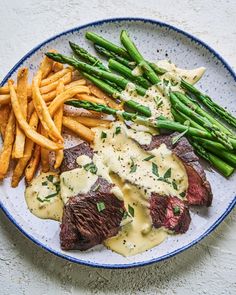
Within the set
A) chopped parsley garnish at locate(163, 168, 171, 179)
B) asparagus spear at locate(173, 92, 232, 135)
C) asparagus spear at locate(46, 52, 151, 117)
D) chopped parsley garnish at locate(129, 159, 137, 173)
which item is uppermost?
asparagus spear at locate(173, 92, 232, 135)

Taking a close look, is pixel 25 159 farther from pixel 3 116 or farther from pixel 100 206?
pixel 100 206

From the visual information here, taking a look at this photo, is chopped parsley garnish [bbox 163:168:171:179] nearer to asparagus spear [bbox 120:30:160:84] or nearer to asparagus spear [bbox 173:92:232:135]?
asparagus spear [bbox 173:92:232:135]

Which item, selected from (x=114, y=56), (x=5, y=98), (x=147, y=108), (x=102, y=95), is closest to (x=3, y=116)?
(x=5, y=98)

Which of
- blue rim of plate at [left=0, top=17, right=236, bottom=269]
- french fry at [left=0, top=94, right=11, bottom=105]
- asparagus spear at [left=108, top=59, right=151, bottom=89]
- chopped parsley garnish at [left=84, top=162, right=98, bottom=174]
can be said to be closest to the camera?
blue rim of plate at [left=0, top=17, right=236, bottom=269]

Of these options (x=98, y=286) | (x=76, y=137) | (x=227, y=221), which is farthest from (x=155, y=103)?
(x=98, y=286)

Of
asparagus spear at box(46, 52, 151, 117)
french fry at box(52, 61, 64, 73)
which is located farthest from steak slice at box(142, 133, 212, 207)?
french fry at box(52, 61, 64, 73)

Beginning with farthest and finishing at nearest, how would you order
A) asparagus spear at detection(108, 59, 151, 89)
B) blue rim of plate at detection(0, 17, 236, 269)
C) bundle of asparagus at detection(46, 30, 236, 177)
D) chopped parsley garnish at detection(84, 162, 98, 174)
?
asparagus spear at detection(108, 59, 151, 89) → bundle of asparagus at detection(46, 30, 236, 177) → chopped parsley garnish at detection(84, 162, 98, 174) → blue rim of plate at detection(0, 17, 236, 269)
